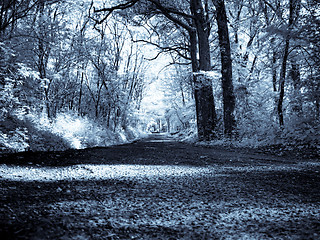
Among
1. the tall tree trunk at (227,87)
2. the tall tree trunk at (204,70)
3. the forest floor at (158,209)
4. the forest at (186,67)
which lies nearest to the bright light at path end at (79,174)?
the forest floor at (158,209)

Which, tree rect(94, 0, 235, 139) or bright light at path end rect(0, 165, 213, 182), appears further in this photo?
tree rect(94, 0, 235, 139)

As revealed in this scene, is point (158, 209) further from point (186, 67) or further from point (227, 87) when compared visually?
point (186, 67)

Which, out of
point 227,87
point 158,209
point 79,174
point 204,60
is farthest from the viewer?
point 204,60

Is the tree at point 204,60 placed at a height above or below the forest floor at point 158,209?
above

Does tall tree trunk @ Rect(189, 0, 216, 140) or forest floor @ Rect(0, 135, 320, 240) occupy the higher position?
tall tree trunk @ Rect(189, 0, 216, 140)

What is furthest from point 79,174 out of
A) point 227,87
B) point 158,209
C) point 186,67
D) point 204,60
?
point 186,67

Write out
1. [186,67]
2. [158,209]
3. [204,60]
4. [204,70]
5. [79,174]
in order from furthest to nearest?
[186,67], [204,60], [204,70], [79,174], [158,209]

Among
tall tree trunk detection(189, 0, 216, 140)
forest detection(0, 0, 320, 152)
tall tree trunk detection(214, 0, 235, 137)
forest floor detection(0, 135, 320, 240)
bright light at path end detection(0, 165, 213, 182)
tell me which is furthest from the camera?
tall tree trunk detection(189, 0, 216, 140)

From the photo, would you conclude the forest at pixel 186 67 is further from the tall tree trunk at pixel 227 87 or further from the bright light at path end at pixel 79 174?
the bright light at path end at pixel 79 174

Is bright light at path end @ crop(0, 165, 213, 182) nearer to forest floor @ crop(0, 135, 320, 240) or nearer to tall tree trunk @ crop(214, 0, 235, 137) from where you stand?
forest floor @ crop(0, 135, 320, 240)

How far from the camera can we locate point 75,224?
1055 mm

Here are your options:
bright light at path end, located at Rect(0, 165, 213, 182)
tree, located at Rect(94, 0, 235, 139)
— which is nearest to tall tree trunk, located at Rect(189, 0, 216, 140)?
tree, located at Rect(94, 0, 235, 139)

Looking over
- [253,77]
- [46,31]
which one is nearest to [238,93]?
[253,77]

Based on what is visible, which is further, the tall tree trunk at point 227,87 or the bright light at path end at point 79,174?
the tall tree trunk at point 227,87
